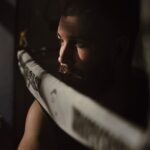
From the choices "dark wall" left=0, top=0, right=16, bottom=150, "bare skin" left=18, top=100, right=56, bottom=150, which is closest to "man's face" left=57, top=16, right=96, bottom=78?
"bare skin" left=18, top=100, right=56, bottom=150

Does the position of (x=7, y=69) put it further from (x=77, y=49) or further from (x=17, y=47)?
(x=77, y=49)

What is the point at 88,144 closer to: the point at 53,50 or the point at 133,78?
the point at 133,78

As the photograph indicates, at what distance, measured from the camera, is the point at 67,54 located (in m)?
1.41

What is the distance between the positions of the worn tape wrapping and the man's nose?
0.07m

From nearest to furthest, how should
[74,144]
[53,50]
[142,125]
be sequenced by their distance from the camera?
[142,125] → [74,144] → [53,50]

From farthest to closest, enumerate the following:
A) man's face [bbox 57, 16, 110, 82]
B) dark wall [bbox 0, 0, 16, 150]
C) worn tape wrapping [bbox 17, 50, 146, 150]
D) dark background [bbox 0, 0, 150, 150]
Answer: dark wall [bbox 0, 0, 16, 150] → dark background [bbox 0, 0, 150, 150] → man's face [bbox 57, 16, 110, 82] → worn tape wrapping [bbox 17, 50, 146, 150]

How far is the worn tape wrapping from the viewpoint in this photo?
43.9 inches

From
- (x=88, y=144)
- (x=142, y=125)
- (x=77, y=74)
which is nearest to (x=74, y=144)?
(x=88, y=144)

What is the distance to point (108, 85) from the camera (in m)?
1.24

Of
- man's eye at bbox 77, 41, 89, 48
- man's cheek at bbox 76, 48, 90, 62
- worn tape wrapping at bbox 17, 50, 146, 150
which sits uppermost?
man's eye at bbox 77, 41, 89, 48

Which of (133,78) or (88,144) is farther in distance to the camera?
(88,144)

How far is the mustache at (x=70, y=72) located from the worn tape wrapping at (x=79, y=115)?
35 mm

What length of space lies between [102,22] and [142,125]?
1.13 feet

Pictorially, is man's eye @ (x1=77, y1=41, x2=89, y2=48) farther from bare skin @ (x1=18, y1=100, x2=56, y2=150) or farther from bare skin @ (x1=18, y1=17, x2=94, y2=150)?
bare skin @ (x1=18, y1=100, x2=56, y2=150)
